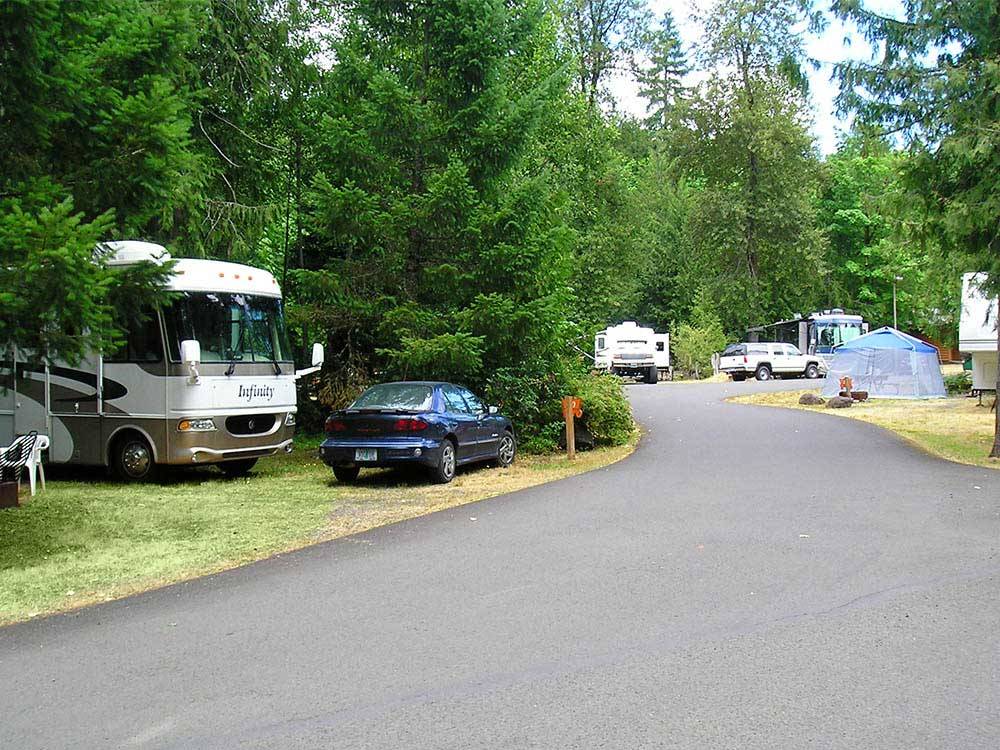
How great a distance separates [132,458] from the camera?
561 inches

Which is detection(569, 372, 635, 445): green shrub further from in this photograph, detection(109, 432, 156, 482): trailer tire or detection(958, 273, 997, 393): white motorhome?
detection(958, 273, 997, 393): white motorhome

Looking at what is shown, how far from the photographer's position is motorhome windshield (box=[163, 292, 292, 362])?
1395 cm

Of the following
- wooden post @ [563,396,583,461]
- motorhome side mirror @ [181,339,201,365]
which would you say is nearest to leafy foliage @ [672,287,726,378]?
wooden post @ [563,396,583,461]

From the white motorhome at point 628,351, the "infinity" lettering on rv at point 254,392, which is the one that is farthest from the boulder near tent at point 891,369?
the "infinity" lettering on rv at point 254,392

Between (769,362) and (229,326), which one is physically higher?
(229,326)

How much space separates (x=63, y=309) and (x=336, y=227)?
33.5ft

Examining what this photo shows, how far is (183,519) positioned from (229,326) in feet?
13.8

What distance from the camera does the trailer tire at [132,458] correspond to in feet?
46.5

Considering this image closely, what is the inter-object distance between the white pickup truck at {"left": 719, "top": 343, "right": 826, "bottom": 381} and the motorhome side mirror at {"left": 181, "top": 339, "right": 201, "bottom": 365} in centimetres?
3649

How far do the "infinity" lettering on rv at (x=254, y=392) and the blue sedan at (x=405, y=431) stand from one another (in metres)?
1.31

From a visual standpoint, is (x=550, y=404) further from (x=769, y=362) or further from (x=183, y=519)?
(x=769, y=362)

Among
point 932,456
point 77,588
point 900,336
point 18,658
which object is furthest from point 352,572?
point 900,336

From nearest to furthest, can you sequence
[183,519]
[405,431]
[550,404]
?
[183,519] → [405,431] → [550,404]

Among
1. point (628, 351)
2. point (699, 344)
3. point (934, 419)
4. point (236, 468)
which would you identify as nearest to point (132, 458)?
point (236, 468)
